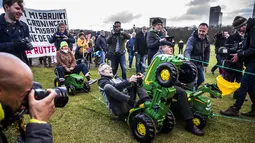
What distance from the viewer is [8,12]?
2.95 m

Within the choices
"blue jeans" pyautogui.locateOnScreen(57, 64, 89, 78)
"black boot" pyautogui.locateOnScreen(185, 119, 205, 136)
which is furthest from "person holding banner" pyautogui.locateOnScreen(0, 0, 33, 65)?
"black boot" pyautogui.locateOnScreen(185, 119, 205, 136)

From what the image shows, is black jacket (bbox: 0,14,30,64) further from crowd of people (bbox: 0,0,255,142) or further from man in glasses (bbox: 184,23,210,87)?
man in glasses (bbox: 184,23,210,87)

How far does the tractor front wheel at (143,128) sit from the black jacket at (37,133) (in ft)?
6.20

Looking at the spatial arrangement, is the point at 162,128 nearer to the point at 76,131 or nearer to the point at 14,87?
the point at 76,131

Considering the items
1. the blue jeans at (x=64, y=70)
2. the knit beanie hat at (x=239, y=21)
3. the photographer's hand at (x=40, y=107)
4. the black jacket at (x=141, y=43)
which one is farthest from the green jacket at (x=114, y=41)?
the photographer's hand at (x=40, y=107)

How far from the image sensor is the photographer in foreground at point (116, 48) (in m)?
6.09

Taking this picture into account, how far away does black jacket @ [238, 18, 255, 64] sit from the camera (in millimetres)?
3533

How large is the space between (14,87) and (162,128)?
8.81 feet

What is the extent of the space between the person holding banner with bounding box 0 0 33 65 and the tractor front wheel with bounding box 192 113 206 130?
3013 millimetres

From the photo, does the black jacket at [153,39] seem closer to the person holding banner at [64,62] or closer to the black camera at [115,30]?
the black camera at [115,30]

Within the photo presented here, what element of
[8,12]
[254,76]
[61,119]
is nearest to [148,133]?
[61,119]

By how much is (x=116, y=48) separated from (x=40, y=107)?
503cm

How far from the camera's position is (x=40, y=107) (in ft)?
3.72

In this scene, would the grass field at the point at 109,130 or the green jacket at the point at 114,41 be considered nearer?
the grass field at the point at 109,130
